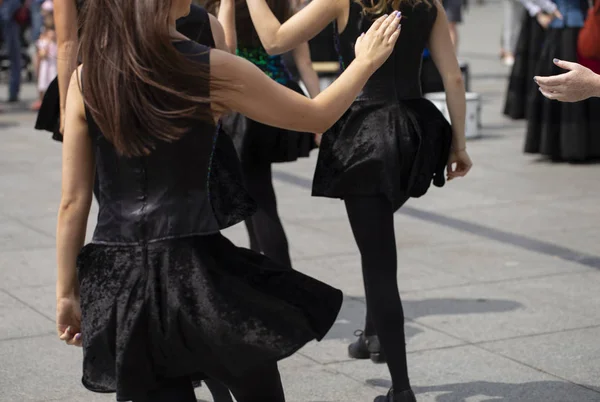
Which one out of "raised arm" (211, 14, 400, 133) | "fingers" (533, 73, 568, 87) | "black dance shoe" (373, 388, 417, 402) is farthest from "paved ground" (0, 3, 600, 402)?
"raised arm" (211, 14, 400, 133)

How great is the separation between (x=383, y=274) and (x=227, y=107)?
59.3 inches

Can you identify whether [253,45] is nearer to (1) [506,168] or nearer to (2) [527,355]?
(2) [527,355]

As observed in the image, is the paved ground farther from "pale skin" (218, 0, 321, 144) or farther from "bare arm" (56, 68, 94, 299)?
"bare arm" (56, 68, 94, 299)

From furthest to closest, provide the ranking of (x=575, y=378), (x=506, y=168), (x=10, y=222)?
(x=506, y=168) < (x=10, y=222) < (x=575, y=378)

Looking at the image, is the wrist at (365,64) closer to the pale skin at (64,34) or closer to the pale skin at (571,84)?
the pale skin at (571,84)

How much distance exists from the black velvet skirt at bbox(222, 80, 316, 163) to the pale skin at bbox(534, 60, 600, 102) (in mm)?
1719

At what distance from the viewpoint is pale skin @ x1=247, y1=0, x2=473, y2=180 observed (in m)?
4.03

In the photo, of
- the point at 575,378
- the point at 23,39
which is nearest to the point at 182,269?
the point at 575,378

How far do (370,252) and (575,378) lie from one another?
1095mm

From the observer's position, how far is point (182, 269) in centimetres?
287

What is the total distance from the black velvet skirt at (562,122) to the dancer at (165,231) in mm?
7146

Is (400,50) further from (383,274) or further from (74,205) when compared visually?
(74,205)

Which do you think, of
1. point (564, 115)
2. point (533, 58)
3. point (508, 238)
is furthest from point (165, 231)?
point (533, 58)

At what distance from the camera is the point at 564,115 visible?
988 centimetres
